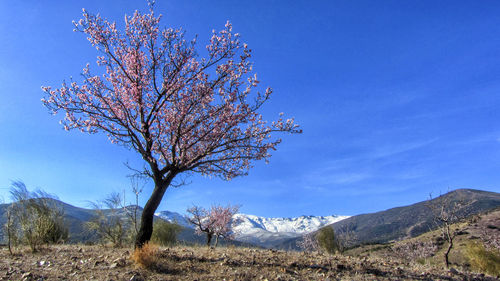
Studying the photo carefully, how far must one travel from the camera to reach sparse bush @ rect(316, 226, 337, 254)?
178 ft

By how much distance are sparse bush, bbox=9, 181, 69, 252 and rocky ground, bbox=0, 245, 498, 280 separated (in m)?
2.00

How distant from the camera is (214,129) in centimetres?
1321

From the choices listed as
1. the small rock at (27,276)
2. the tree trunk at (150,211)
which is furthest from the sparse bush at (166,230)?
the small rock at (27,276)

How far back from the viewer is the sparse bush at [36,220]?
14469 mm

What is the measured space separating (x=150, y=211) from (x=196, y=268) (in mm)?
3460

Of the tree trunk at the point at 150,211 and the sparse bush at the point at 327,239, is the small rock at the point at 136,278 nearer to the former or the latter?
the tree trunk at the point at 150,211

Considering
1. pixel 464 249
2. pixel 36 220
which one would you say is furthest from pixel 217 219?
pixel 464 249

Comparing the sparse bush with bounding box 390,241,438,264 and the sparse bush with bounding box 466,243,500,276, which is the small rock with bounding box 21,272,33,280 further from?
the sparse bush with bounding box 390,241,438,264

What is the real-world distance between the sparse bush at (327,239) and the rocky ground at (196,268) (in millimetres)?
44152

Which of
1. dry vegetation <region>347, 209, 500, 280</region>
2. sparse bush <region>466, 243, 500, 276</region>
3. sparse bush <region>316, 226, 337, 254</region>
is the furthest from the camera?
sparse bush <region>316, 226, 337, 254</region>

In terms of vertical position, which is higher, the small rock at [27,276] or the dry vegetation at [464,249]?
the small rock at [27,276]

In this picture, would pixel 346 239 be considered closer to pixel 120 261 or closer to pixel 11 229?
pixel 120 261

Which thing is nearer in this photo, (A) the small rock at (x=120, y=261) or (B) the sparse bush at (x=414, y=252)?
(A) the small rock at (x=120, y=261)

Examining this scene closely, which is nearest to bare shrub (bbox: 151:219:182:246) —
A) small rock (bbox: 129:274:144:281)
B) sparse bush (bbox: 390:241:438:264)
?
small rock (bbox: 129:274:144:281)
